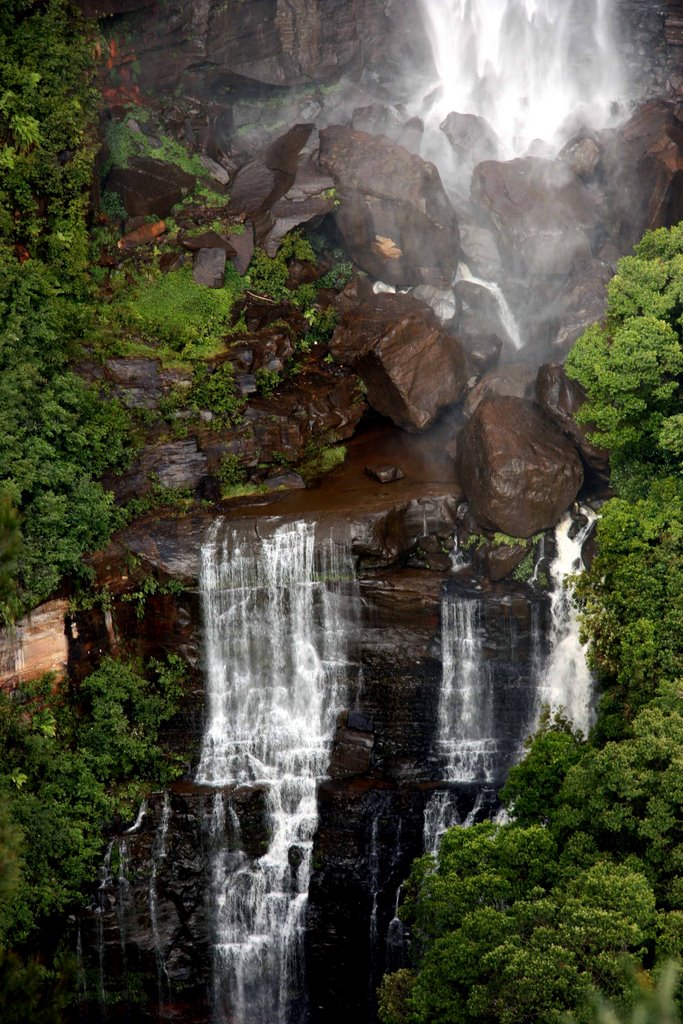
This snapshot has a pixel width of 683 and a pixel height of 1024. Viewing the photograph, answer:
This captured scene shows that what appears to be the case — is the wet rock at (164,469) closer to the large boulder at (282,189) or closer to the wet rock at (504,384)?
the wet rock at (504,384)

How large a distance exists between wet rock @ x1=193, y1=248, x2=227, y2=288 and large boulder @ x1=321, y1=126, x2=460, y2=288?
3.92m

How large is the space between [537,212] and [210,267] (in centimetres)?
985

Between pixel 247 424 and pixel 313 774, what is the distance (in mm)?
9272

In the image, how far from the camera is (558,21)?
38969 millimetres

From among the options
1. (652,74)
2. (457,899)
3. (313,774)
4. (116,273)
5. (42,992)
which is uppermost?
(652,74)

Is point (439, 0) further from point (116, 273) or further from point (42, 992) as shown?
point (42, 992)

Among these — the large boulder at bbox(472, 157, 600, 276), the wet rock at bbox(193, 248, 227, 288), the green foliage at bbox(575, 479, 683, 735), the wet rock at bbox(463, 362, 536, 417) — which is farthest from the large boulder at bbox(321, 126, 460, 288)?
the green foliage at bbox(575, 479, 683, 735)

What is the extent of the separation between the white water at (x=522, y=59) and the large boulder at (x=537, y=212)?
5.10 metres

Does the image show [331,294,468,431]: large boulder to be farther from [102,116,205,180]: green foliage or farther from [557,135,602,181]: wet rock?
[102,116,205,180]: green foliage

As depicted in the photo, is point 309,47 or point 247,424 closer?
point 247,424

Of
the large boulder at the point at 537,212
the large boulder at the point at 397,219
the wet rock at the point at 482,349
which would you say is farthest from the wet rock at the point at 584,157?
the wet rock at the point at 482,349

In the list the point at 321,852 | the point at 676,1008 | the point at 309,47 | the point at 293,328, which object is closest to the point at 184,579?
the point at 321,852

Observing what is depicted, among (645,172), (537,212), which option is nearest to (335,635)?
(537,212)

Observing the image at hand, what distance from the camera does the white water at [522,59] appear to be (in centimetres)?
3853
